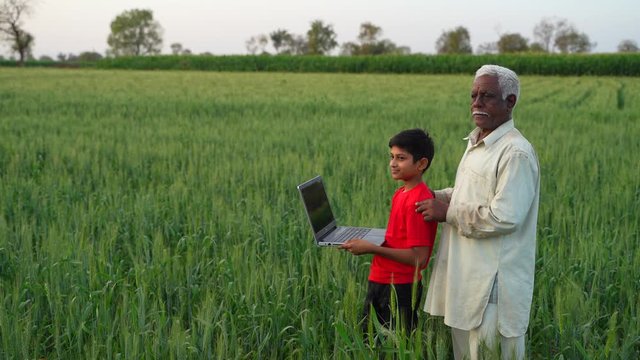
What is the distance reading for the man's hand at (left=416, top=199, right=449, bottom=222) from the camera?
217cm

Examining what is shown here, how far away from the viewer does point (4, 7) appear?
7606 centimetres

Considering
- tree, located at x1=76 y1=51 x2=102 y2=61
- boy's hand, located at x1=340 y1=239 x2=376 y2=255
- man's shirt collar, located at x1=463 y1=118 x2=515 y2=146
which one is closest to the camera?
man's shirt collar, located at x1=463 y1=118 x2=515 y2=146

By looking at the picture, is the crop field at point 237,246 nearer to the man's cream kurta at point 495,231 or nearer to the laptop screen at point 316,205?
the man's cream kurta at point 495,231

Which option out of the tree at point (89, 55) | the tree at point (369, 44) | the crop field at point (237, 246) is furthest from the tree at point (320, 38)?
the crop field at point (237, 246)

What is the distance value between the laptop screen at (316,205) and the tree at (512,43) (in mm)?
93295

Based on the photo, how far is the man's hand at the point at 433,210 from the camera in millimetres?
2166

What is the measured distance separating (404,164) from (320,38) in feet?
347

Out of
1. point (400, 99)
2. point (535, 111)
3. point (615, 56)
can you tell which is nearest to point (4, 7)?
point (615, 56)

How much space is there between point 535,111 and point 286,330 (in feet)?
41.2

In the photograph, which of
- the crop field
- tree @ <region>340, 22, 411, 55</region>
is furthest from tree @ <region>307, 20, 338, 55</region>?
the crop field

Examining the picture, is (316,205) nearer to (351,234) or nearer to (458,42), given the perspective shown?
(351,234)

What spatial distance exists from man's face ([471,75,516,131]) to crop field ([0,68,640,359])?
2.36 ft

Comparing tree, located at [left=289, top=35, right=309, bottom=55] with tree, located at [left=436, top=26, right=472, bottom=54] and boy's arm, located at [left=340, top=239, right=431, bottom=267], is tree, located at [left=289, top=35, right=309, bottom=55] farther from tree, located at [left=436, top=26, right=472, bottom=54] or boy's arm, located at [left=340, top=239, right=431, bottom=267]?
boy's arm, located at [left=340, top=239, right=431, bottom=267]

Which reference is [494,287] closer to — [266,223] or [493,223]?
[493,223]
